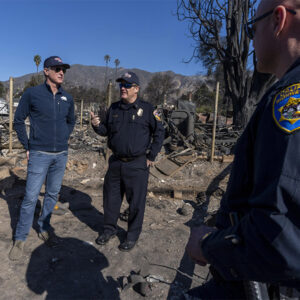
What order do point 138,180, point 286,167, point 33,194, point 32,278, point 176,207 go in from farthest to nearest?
1. point 176,207
2. point 138,180
3. point 33,194
4. point 32,278
5. point 286,167

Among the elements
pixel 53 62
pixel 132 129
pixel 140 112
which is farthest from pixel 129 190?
pixel 53 62

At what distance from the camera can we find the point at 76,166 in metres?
6.98

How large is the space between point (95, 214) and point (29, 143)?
185 centimetres

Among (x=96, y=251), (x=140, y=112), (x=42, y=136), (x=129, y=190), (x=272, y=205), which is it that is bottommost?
(x=96, y=251)

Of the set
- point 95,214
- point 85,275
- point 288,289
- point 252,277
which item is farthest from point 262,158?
point 95,214

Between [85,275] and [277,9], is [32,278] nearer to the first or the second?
[85,275]

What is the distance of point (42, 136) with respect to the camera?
3244 millimetres

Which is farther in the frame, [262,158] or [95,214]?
[95,214]

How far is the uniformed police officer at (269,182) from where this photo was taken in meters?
0.75

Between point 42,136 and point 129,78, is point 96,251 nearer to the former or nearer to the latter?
point 42,136

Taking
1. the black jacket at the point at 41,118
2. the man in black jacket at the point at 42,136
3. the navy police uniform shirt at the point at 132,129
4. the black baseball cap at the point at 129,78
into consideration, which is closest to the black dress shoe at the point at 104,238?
the man in black jacket at the point at 42,136

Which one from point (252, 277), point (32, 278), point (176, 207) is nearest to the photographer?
point (252, 277)

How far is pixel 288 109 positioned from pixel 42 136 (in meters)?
3.02

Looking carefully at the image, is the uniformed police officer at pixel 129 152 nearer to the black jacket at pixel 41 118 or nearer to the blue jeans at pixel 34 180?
the black jacket at pixel 41 118
